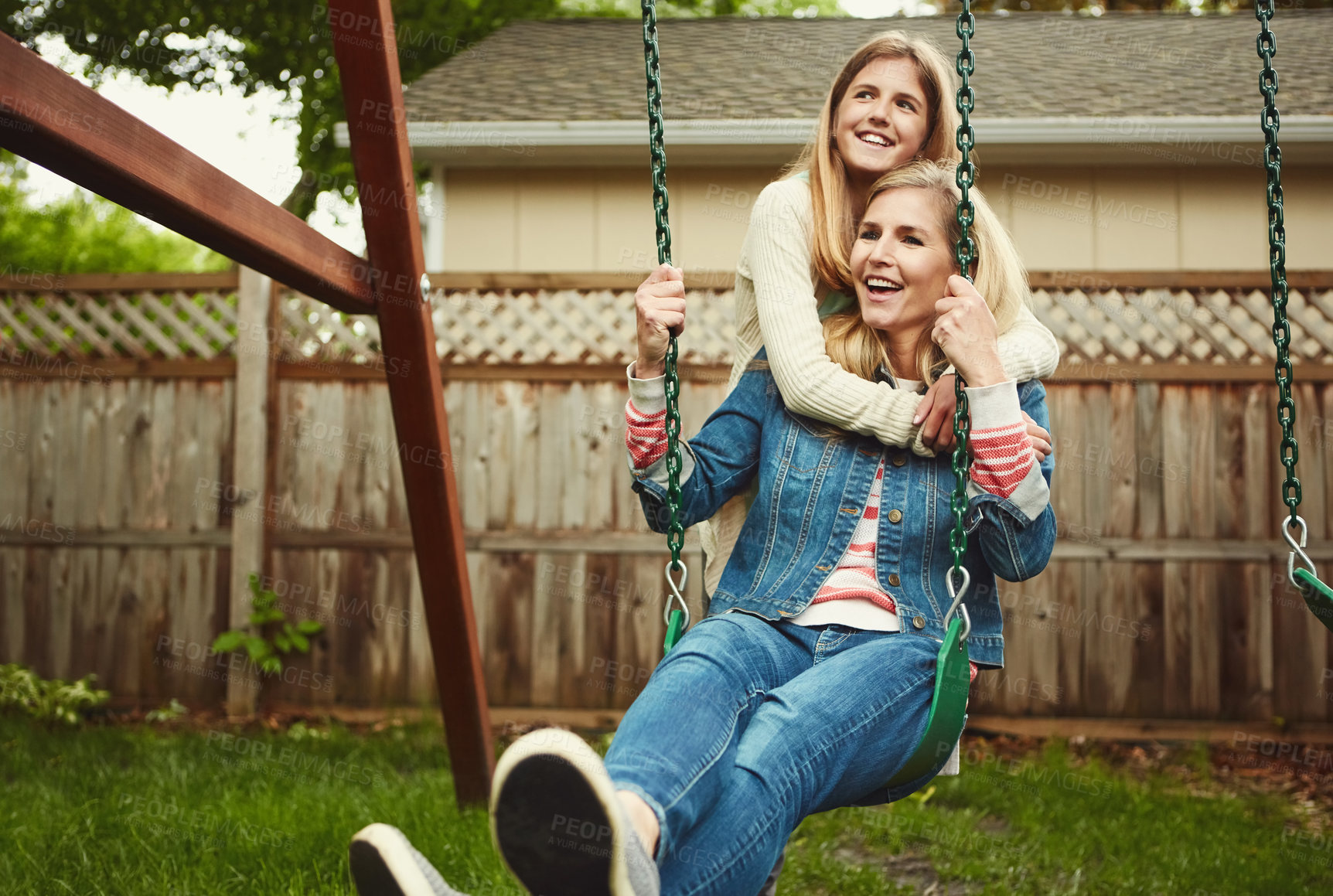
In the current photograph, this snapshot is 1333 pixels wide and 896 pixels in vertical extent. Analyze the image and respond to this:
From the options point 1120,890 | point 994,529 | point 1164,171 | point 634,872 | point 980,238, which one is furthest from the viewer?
point 1164,171

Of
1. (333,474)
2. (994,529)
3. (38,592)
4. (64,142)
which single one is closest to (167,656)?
(38,592)

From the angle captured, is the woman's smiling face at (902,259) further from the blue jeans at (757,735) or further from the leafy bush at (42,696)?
the leafy bush at (42,696)

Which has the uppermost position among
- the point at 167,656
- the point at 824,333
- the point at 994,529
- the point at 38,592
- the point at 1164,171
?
the point at 1164,171

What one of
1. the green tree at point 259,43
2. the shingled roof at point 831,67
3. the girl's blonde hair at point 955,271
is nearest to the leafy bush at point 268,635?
the shingled roof at point 831,67

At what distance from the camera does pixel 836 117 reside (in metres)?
2.22

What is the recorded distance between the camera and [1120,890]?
287 centimetres

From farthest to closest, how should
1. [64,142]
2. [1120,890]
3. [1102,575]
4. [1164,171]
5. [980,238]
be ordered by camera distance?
[1164,171]
[1102,575]
[1120,890]
[980,238]
[64,142]

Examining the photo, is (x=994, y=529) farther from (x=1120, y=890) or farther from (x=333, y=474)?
(x=333, y=474)

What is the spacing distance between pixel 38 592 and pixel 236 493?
1089 mm

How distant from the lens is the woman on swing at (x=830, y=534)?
139cm

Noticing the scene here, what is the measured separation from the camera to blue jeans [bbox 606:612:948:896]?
4.56 feet

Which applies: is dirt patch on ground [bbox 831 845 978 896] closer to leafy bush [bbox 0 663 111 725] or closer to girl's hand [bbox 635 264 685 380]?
girl's hand [bbox 635 264 685 380]

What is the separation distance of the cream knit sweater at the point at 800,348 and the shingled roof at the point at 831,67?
3.67 meters

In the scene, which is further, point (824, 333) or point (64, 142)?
point (824, 333)
